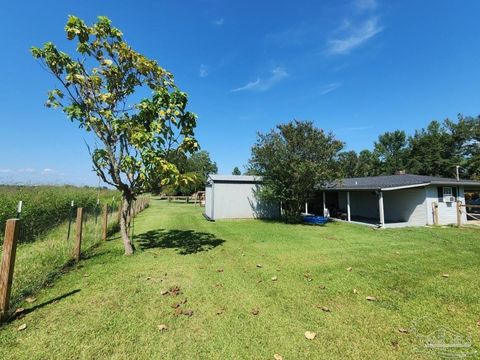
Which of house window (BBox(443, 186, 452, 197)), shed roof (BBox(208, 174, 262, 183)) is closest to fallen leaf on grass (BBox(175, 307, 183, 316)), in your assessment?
shed roof (BBox(208, 174, 262, 183))

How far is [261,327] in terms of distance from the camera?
3449mm

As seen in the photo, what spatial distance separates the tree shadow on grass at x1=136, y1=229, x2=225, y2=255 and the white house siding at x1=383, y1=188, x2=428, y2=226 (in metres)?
11.8

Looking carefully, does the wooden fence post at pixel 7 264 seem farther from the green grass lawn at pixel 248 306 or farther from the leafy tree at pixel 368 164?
the leafy tree at pixel 368 164

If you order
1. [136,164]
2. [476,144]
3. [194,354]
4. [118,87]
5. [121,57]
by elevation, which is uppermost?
[476,144]

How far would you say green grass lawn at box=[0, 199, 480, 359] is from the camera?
9.84ft

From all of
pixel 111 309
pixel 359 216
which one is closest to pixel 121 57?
pixel 111 309

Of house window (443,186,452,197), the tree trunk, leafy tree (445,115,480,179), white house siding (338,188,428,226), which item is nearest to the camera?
the tree trunk

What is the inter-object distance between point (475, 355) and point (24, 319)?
18.6 ft

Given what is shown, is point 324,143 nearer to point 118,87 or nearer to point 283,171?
point 283,171

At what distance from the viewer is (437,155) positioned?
144ft

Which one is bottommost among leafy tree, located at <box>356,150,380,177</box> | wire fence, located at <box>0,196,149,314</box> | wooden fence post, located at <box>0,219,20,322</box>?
wire fence, located at <box>0,196,149,314</box>

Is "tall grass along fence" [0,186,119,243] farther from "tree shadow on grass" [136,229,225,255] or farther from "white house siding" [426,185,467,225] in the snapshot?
"white house siding" [426,185,467,225]

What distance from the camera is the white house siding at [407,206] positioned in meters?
14.9

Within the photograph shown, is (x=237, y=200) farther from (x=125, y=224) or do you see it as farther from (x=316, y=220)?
(x=125, y=224)
